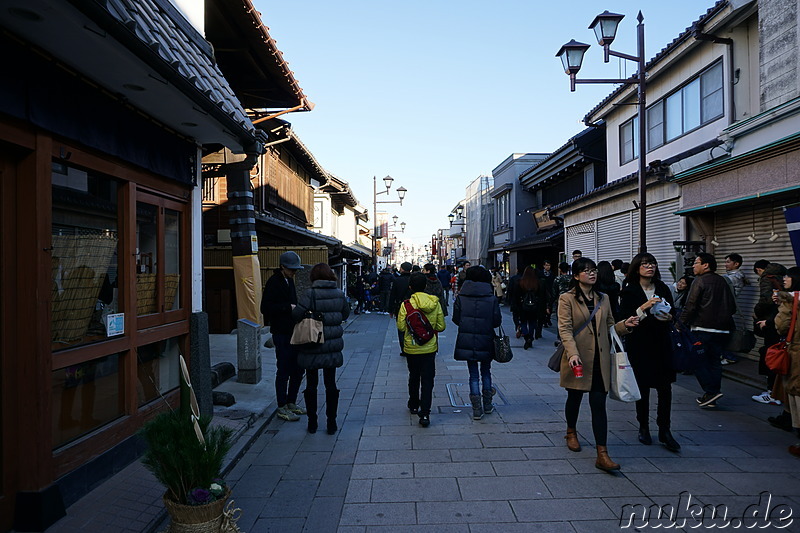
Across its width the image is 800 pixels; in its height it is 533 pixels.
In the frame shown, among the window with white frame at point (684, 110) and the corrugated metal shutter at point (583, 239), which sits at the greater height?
the window with white frame at point (684, 110)

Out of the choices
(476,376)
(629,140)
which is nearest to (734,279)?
(476,376)

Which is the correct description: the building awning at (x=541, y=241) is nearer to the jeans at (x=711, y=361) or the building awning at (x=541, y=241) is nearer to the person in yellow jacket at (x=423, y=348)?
the jeans at (x=711, y=361)

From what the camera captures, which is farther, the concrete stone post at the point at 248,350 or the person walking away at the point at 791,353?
the concrete stone post at the point at 248,350

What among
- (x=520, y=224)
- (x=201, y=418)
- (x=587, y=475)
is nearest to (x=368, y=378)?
(x=587, y=475)

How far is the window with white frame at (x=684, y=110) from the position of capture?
1077cm

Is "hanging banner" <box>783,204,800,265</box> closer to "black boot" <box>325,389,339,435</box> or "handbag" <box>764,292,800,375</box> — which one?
A: "handbag" <box>764,292,800,375</box>

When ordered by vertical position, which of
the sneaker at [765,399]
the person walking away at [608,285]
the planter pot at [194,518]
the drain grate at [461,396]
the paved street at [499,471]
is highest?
the person walking away at [608,285]

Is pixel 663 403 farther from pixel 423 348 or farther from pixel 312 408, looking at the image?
pixel 312 408

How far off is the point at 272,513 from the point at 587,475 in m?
2.69

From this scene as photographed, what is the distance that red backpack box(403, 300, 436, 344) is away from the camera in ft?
20.3

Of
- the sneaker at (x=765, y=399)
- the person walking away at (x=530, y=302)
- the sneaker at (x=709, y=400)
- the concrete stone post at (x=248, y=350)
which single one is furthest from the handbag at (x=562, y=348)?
the person walking away at (x=530, y=302)

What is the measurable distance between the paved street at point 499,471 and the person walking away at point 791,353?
0.41 metres

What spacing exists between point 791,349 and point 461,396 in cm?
399


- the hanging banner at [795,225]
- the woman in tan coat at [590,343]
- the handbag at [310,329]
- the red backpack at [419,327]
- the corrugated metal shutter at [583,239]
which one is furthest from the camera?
the corrugated metal shutter at [583,239]
